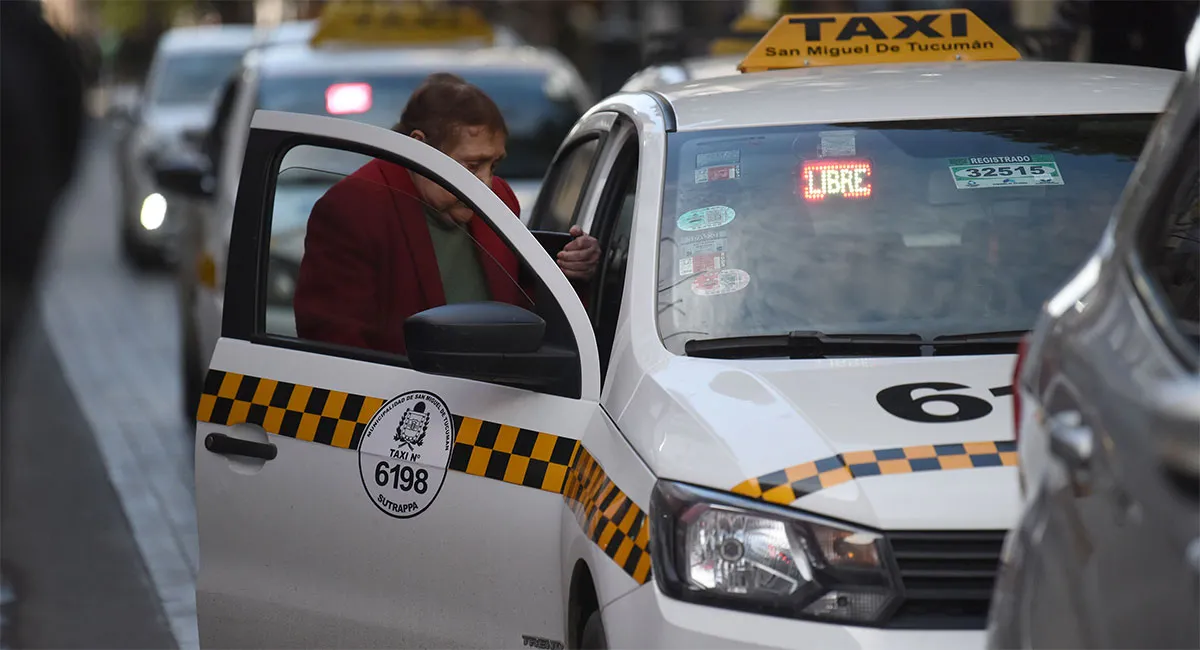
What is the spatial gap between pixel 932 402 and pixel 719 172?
0.98 m

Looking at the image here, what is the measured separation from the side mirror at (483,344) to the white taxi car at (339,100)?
13.9 ft

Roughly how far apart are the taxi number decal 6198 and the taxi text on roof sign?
78.2 inches

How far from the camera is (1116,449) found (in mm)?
2559

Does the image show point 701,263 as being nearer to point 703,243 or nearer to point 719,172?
point 703,243

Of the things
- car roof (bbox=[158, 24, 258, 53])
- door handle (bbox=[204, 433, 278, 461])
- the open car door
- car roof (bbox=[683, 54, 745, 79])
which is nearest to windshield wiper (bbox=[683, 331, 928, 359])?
the open car door

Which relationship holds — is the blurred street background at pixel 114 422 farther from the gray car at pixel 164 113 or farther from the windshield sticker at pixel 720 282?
the windshield sticker at pixel 720 282

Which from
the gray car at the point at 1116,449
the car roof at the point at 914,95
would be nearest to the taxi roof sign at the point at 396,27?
the car roof at the point at 914,95

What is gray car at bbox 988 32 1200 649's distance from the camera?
238 centimetres

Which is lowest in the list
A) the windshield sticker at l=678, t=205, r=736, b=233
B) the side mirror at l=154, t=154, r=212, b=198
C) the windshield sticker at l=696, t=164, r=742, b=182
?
the side mirror at l=154, t=154, r=212, b=198

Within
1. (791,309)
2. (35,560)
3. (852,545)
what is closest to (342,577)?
(791,309)

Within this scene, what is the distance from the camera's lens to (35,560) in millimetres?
7438

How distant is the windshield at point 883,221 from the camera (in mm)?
4160

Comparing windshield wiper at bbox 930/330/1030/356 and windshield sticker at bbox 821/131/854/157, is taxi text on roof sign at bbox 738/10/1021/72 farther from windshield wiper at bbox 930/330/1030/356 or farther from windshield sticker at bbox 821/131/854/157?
windshield wiper at bbox 930/330/1030/356

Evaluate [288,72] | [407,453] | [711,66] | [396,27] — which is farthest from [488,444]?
[396,27]
